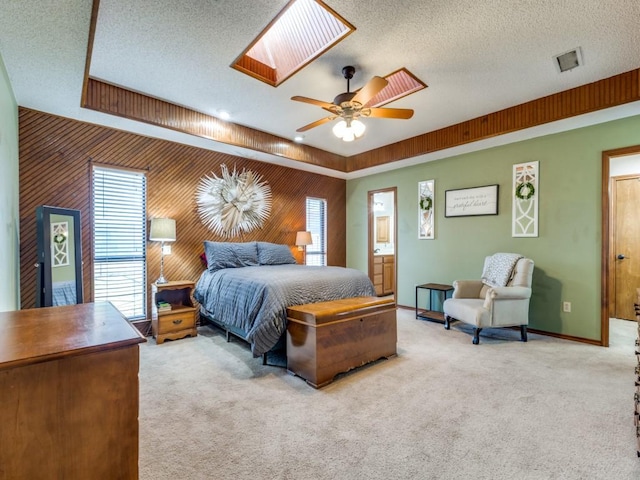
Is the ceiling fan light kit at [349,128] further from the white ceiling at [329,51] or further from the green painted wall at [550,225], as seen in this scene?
the green painted wall at [550,225]

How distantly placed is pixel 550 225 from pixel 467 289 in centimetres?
129

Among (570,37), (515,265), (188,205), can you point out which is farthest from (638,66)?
(188,205)

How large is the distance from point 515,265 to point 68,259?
193 inches

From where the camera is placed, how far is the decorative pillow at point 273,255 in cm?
449

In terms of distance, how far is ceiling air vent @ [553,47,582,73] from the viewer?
260cm

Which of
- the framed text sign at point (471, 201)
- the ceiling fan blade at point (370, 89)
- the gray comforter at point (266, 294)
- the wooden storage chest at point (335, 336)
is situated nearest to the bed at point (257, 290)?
the gray comforter at point (266, 294)

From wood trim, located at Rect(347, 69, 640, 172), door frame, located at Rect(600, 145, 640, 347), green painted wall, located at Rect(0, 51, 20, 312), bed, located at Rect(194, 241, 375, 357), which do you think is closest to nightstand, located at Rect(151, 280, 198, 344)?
bed, located at Rect(194, 241, 375, 357)

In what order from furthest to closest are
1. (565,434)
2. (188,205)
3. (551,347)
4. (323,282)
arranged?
(188,205), (551,347), (323,282), (565,434)

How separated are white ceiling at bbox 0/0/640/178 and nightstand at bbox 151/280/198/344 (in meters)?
1.93

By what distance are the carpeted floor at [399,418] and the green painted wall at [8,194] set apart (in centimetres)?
127

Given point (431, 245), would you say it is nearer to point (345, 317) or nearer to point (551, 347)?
point (551, 347)

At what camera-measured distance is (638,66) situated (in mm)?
2775

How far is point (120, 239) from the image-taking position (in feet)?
12.6

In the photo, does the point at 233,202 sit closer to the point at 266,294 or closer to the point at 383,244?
the point at 266,294
